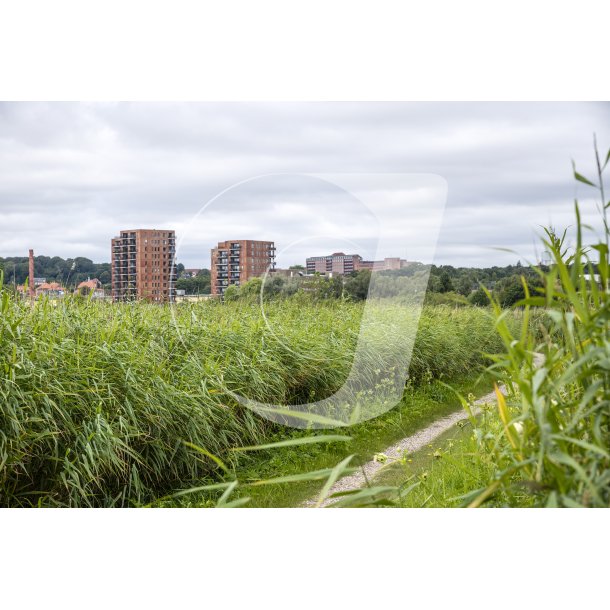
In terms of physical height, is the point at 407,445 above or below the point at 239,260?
below

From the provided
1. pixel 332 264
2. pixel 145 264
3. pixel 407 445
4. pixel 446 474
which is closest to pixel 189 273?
pixel 145 264

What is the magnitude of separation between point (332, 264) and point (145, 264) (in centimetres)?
98

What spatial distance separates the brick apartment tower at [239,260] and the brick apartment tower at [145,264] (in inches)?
8.8

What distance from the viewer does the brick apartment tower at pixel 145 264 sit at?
121 inches

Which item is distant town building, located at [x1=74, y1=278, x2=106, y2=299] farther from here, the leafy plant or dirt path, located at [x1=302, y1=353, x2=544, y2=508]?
the leafy plant

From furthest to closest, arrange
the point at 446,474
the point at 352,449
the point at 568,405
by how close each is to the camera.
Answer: the point at 352,449 < the point at 446,474 < the point at 568,405

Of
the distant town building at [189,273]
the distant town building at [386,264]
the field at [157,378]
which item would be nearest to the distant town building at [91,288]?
the field at [157,378]

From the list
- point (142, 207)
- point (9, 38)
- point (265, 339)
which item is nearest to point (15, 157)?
point (142, 207)

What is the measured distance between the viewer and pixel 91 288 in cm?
324

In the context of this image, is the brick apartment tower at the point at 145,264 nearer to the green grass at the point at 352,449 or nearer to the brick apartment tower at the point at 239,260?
the brick apartment tower at the point at 239,260

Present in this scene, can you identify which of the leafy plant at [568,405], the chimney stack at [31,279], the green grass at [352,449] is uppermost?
the chimney stack at [31,279]

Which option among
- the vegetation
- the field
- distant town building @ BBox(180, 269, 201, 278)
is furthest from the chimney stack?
the vegetation

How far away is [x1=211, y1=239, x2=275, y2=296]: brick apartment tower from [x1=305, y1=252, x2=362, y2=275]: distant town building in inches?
8.9

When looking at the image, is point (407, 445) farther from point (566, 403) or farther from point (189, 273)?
point (566, 403)
